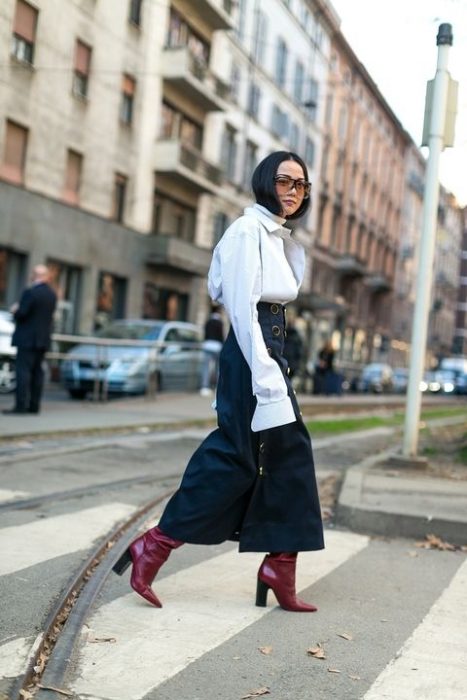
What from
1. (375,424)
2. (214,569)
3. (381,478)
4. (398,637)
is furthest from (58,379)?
(398,637)

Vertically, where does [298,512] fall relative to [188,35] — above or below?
below

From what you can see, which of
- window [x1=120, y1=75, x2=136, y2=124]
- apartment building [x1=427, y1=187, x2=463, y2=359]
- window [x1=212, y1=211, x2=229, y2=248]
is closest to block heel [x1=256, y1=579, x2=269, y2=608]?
window [x1=120, y1=75, x2=136, y2=124]

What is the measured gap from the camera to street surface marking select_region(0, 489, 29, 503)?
6.16 metres

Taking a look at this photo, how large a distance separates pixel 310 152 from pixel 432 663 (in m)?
45.9

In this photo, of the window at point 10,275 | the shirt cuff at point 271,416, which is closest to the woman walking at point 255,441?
the shirt cuff at point 271,416

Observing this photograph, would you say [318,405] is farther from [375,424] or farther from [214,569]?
[214,569]

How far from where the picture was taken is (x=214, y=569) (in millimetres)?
4770

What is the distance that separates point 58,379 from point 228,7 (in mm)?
22165

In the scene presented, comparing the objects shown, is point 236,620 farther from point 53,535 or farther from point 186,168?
point 186,168

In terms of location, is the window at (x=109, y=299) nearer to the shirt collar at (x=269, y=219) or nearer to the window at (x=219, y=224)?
the window at (x=219, y=224)

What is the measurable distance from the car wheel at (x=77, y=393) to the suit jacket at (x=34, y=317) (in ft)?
13.4

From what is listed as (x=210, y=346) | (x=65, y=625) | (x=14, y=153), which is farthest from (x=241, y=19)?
(x=65, y=625)

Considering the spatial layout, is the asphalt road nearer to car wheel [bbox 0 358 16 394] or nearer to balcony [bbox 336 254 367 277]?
car wheel [bbox 0 358 16 394]

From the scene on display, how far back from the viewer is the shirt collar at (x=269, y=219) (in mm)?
3951
